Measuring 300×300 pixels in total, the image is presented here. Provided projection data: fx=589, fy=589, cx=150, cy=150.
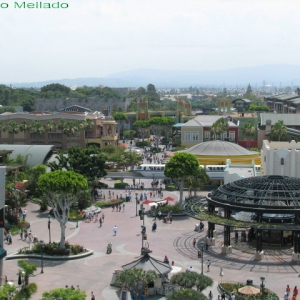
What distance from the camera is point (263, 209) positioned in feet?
143

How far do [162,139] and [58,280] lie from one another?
98.8 metres

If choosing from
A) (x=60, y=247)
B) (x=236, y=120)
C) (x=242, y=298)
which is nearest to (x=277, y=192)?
A: (x=242, y=298)

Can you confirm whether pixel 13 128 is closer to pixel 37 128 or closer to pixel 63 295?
pixel 37 128

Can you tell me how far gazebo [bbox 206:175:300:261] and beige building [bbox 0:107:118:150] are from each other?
60250 millimetres

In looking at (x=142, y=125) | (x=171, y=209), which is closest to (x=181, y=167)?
(x=171, y=209)

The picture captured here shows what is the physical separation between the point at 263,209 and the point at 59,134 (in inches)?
2685

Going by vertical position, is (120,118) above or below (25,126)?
below

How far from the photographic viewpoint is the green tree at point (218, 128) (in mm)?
106750

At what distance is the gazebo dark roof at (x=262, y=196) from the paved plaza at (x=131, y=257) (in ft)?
12.2

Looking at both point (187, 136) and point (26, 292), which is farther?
point (187, 136)

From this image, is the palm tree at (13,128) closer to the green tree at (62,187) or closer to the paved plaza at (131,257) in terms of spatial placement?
the paved plaza at (131,257)

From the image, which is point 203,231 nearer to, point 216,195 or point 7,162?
point 216,195

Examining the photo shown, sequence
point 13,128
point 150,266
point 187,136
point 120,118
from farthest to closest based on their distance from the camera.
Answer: point 120,118, point 187,136, point 13,128, point 150,266

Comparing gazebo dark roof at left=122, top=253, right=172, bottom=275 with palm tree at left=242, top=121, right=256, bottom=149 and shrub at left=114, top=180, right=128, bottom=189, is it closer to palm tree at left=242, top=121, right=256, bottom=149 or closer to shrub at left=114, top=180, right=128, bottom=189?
shrub at left=114, top=180, right=128, bottom=189
